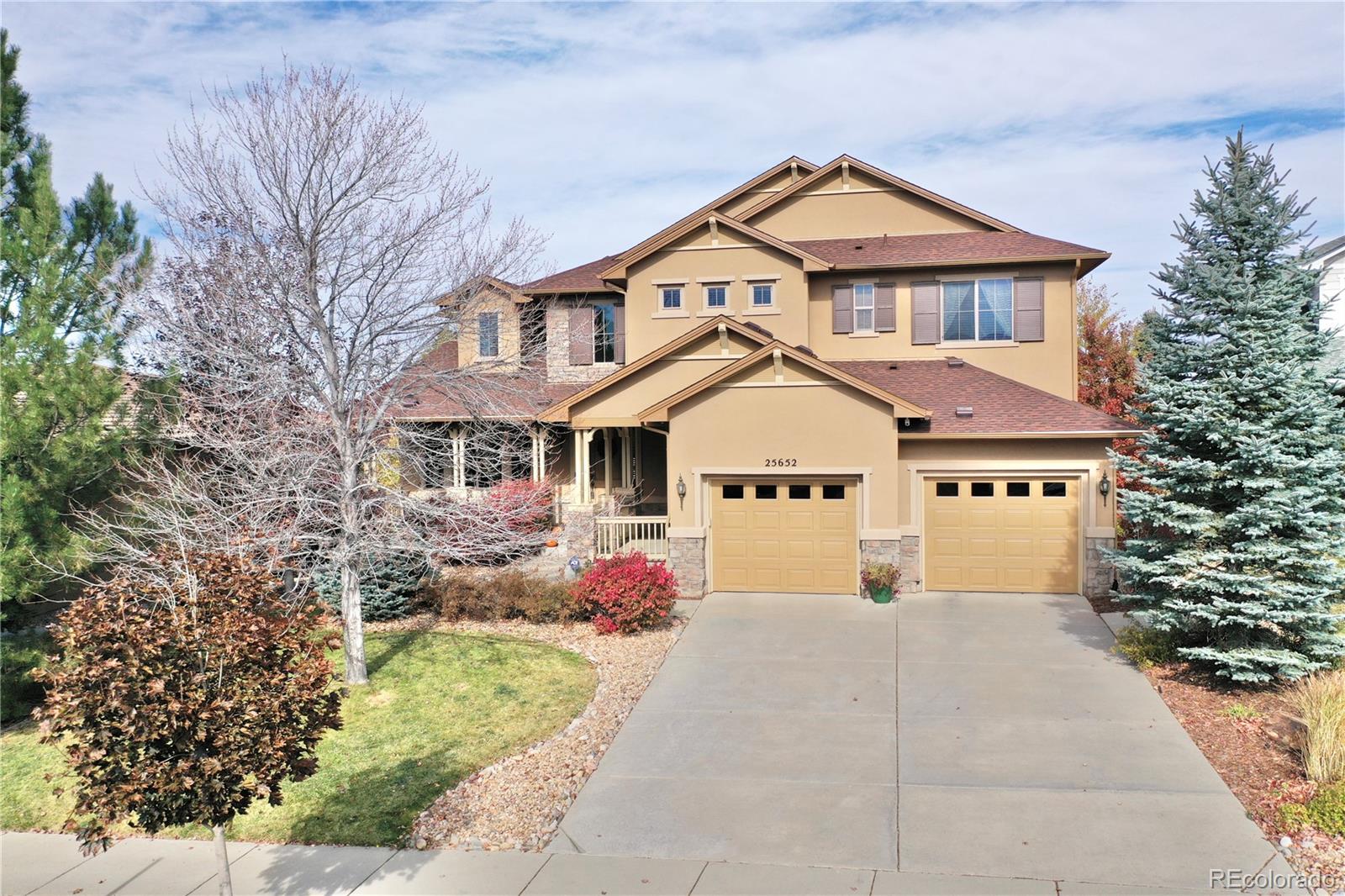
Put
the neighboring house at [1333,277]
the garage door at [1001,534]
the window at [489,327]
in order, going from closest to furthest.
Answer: the window at [489,327]
the garage door at [1001,534]
the neighboring house at [1333,277]

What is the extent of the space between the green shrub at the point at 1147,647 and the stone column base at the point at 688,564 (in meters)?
6.85

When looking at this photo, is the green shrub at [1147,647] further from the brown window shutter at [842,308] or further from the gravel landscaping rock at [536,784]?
the brown window shutter at [842,308]

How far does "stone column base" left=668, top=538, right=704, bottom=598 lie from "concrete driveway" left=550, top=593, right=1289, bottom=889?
240 cm

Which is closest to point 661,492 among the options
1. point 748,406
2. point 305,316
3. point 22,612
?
point 748,406

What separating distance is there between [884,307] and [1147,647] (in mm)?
9665

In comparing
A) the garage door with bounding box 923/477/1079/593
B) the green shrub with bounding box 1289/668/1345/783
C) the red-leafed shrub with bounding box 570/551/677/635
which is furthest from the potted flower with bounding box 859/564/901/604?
the green shrub with bounding box 1289/668/1345/783

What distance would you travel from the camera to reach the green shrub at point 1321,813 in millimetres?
7328

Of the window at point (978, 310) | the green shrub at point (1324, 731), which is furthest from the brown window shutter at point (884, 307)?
the green shrub at point (1324, 731)

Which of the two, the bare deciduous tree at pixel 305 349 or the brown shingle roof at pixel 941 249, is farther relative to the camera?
the brown shingle roof at pixel 941 249

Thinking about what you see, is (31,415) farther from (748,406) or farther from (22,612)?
(748,406)

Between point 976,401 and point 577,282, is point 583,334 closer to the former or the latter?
point 577,282

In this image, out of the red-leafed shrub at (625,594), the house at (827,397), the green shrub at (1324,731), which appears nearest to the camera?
the green shrub at (1324,731)

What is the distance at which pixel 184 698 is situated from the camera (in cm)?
553

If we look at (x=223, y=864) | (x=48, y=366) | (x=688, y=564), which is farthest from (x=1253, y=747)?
(x=48, y=366)
